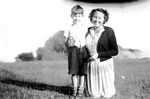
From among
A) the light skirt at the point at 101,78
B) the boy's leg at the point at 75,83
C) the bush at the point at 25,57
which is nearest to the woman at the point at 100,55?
the light skirt at the point at 101,78

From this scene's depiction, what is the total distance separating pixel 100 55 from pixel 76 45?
224mm

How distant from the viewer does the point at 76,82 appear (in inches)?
101

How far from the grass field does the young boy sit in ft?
0.61

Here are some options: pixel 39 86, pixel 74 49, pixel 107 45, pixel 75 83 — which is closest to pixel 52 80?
pixel 39 86

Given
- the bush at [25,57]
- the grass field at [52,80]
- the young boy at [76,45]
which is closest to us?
the young boy at [76,45]

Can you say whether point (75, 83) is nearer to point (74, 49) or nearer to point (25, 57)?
point (74, 49)

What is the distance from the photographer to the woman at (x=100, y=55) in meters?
2.52

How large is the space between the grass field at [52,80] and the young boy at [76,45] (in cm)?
19

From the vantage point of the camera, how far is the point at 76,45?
2479mm

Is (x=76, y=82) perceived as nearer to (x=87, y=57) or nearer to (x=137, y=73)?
(x=87, y=57)

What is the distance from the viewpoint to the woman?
8.25ft

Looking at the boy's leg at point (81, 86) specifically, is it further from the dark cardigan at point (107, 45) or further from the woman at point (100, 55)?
the dark cardigan at point (107, 45)

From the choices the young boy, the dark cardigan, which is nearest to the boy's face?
the young boy

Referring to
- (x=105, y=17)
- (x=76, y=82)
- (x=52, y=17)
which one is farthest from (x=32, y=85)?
(x=105, y=17)
